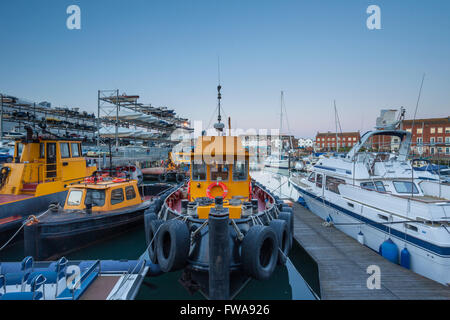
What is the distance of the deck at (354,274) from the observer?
5.35 metres

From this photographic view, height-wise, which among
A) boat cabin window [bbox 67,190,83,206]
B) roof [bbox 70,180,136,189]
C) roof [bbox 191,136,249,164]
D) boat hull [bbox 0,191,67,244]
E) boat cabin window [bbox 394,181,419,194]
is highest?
roof [bbox 191,136,249,164]

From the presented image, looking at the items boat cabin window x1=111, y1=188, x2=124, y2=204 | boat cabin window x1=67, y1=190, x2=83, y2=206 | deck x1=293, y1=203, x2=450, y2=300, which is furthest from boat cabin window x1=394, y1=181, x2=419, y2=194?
boat cabin window x1=67, y1=190, x2=83, y2=206

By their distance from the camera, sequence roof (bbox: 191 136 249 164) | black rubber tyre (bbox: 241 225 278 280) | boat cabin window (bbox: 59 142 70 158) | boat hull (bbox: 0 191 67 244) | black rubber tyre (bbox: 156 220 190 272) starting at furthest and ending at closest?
1. boat cabin window (bbox: 59 142 70 158)
2. boat hull (bbox: 0 191 67 244)
3. roof (bbox: 191 136 249 164)
4. black rubber tyre (bbox: 156 220 190 272)
5. black rubber tyre (bbox: 241 225 278 280)

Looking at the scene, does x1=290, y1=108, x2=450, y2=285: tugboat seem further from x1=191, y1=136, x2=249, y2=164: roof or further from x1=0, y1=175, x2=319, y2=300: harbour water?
x1=191, y1=136, x2=249, y2=164: roof

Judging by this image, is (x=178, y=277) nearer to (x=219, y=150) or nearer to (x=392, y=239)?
(x=219, y=150)

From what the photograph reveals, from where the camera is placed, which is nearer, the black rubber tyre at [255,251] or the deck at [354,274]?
the black rubber tyre at [255,251]

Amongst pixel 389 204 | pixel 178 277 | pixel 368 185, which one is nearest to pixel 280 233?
pixel 178 277

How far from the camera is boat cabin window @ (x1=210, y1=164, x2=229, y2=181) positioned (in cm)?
707

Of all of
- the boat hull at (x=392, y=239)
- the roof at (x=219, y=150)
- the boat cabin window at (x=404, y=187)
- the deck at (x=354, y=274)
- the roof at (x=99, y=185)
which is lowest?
the deck at (x=354, y=274)

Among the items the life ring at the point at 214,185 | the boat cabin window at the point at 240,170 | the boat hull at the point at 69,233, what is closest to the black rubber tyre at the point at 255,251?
the life ring at the point at 214,185

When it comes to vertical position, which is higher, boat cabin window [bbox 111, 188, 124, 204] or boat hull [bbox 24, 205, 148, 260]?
boat cabin window [bbox 111, 188, 124, 204]

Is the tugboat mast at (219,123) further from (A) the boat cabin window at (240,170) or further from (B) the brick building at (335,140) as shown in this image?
(B) the brick building at (335,140)

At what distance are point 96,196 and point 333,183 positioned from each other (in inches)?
392

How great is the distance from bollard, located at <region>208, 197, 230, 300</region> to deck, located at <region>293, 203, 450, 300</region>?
2747 mm
